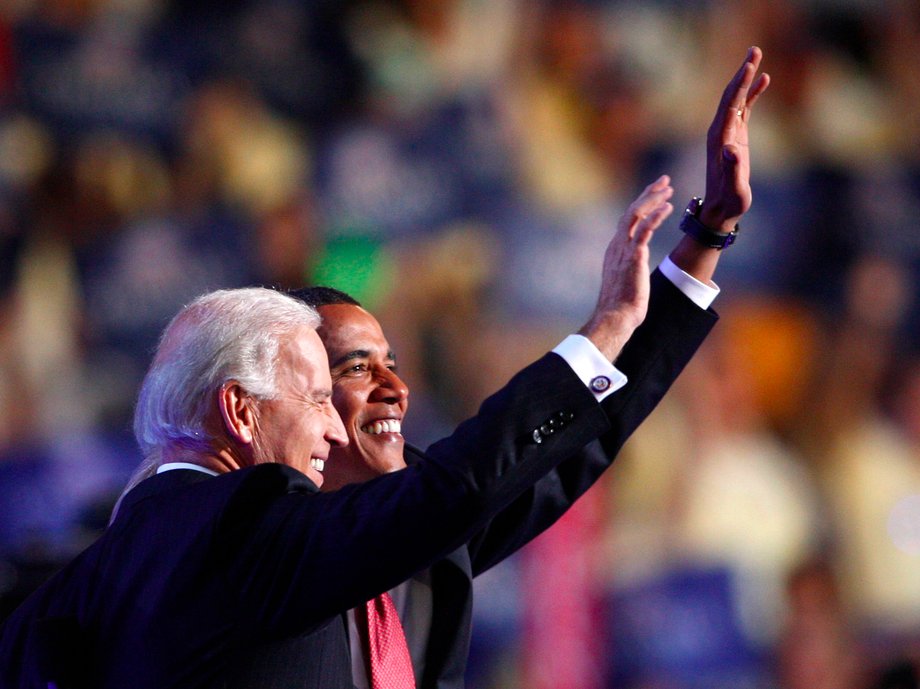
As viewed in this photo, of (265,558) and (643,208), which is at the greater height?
(643,208)

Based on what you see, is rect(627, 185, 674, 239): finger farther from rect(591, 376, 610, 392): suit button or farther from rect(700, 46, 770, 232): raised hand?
rect(700, 46, 770, 232): raised hand

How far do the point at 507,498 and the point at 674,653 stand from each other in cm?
418

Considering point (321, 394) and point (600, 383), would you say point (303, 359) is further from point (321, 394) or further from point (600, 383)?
point (600, 383)

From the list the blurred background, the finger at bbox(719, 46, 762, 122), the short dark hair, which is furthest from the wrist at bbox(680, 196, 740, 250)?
the blurred background

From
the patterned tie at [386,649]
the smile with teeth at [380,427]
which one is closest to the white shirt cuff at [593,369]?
the patterned tie at [386,649]

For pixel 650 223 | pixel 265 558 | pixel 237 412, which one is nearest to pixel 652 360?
pixel 650 223

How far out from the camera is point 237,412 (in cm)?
184

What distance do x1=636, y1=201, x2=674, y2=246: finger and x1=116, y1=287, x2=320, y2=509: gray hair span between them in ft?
1.71

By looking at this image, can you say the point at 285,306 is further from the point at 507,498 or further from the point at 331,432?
the point at 507,498

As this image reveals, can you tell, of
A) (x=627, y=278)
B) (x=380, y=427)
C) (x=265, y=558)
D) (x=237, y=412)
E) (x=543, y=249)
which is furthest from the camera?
(x=543, y=249)

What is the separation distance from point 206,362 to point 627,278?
597 millimetres

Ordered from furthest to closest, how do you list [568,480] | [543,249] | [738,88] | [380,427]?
1. [543,249]
2. [380,427]
3. [568,480]
4. [738,88]

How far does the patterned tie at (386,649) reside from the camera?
2084mm

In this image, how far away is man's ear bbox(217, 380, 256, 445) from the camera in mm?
1832
